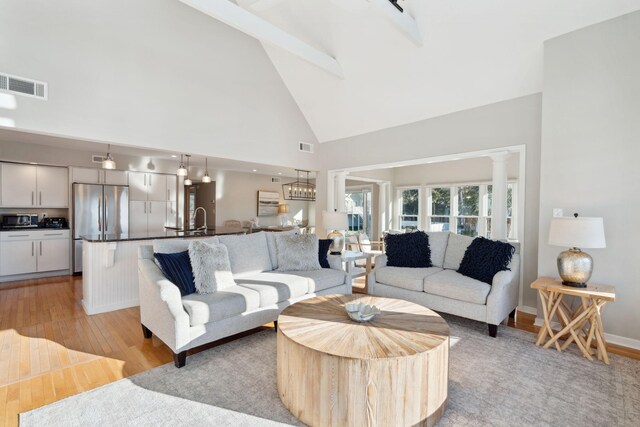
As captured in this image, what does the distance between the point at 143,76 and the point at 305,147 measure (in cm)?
327

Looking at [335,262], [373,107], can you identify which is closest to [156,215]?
[335,262]

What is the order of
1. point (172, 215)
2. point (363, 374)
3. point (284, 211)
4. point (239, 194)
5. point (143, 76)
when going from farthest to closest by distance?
point (284, 211) → point (239, 194) → point (172, 215) → point (143, 76) → point (363, 374)

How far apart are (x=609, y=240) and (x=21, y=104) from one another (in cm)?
644

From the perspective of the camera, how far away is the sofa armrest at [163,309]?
2.50m

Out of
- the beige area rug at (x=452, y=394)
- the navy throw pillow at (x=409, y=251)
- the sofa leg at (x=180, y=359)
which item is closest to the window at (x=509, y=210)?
the navy throw pillow at (x=409, y=251)

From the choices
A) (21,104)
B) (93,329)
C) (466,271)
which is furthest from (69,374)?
(466,271)

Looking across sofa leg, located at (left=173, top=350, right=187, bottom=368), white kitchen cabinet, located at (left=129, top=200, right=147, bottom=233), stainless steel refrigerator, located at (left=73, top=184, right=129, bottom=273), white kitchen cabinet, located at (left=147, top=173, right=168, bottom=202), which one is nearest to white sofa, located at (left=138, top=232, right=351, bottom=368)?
sofa leg, located at (left=173, top=350, right=187, bottom=368)

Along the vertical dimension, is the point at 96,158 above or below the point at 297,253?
above

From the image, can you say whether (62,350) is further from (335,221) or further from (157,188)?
(157,188)

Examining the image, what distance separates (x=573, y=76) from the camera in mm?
3244

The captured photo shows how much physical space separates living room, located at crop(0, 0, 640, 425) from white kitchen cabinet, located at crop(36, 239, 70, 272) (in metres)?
0.51

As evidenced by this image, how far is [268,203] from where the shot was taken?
30.8 feet

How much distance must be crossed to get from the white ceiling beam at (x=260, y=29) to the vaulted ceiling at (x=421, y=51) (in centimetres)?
14

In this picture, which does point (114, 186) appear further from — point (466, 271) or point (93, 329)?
point (466, 271)
